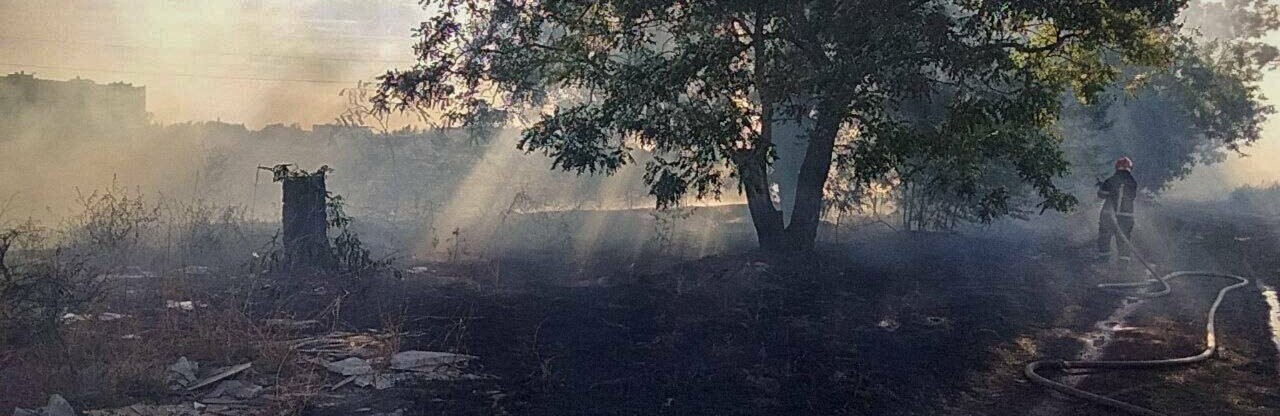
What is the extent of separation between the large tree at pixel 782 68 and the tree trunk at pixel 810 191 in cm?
31

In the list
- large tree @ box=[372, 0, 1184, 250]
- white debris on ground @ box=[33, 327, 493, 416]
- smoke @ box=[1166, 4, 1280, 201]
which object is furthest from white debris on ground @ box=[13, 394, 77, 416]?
smoke @ box=[1166, 4, 1280, 201]

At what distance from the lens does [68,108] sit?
25.6 meters

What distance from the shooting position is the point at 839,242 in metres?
19.1

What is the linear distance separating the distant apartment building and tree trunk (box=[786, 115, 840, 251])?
19.4 m

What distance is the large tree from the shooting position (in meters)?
11.5

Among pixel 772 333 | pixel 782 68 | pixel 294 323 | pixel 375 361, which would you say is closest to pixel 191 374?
pixel 375 361

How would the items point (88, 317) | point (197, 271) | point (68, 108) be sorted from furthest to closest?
1. point (68, 108)
2. point (197, 271)
3. point (88, 317)

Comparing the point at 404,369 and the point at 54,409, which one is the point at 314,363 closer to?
the point at 404,369

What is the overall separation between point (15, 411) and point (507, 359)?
372cm

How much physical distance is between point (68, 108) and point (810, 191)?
20.3 m

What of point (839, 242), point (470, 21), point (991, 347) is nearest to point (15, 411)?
point (991, 347)

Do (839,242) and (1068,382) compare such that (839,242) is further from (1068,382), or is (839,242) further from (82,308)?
(82,308)

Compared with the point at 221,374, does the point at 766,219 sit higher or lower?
higher

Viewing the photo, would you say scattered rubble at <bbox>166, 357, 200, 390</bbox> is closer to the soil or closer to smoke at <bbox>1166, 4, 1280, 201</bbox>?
the soil
